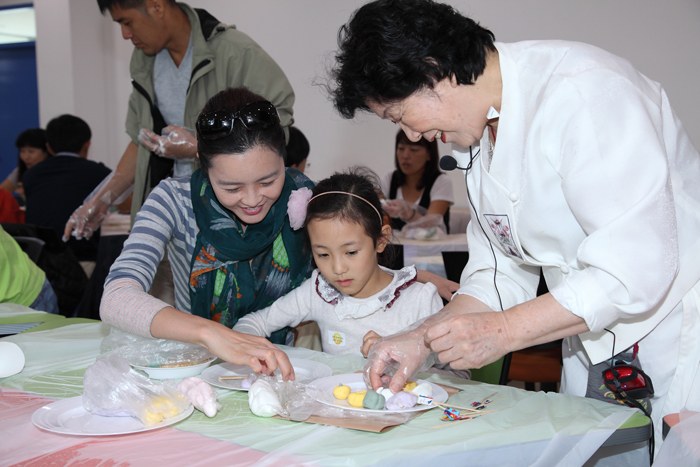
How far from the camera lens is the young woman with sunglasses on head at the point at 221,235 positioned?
4.66ft

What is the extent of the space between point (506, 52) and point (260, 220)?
0.92 m

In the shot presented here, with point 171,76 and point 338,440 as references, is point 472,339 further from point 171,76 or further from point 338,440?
point 171,76

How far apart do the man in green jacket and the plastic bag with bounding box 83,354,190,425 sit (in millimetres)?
1250

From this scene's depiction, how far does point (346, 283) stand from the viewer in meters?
1.72

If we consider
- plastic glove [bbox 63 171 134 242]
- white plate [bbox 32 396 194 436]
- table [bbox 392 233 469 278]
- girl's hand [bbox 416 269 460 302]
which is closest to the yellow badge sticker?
girl's hand [bbox 416 269 460 302]

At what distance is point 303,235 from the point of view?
6.17ft

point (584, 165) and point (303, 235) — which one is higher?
point (584, 165)

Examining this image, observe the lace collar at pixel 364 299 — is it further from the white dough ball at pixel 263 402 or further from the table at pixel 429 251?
the table at pixel 429 251

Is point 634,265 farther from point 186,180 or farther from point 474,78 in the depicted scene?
point 186,180

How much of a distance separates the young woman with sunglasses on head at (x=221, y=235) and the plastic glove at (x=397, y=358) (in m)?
0.38

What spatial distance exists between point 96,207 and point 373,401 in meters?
1.67

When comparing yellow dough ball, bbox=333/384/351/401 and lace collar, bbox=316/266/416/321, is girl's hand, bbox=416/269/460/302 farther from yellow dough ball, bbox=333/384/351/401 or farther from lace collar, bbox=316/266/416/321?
yellow dough ball, bbox=333/384/351/401

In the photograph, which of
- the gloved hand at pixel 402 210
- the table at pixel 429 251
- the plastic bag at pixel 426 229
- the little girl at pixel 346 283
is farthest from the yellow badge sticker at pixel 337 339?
the gloved hand at pixel 402 210

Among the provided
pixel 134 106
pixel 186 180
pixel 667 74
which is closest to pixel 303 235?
pixel 186 180
